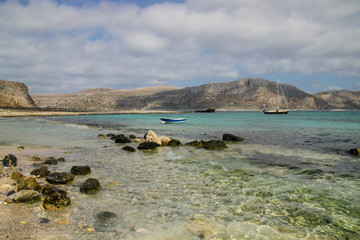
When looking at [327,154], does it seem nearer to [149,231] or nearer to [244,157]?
[244,157]

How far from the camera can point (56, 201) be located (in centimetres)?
605

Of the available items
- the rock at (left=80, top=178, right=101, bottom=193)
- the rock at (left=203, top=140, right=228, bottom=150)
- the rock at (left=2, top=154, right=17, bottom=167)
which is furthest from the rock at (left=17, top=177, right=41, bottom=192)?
the rock at (left=203, top=140, right=228, bottom=150)

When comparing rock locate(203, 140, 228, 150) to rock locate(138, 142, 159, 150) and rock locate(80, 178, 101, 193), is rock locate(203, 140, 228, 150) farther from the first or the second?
rock locate(80, 178, 101, 193)

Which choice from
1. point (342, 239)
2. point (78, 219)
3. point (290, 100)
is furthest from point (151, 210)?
point (290, 100)

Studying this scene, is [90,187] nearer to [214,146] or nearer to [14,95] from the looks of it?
[214,146]

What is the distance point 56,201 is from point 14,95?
399ft

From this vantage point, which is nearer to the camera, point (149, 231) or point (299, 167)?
point (149, 231)

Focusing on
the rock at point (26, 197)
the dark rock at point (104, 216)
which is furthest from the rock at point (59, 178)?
the dark rock at point (104, 216)

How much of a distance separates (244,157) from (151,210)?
8512 mm

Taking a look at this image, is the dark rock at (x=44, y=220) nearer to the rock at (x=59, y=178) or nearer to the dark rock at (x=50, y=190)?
the dark rock at (x=50, y=190)

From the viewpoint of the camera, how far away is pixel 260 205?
642cm

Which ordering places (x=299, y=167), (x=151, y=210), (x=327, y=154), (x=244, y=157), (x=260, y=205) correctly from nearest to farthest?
(x=151, y=210)
(x=260, y=205)
(x=299, y=167)
(x=244, y=157)
(x=327, y=154)

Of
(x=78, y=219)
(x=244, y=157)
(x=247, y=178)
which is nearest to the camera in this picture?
(x=78, y=219)

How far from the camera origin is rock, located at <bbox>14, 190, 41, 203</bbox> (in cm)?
612
